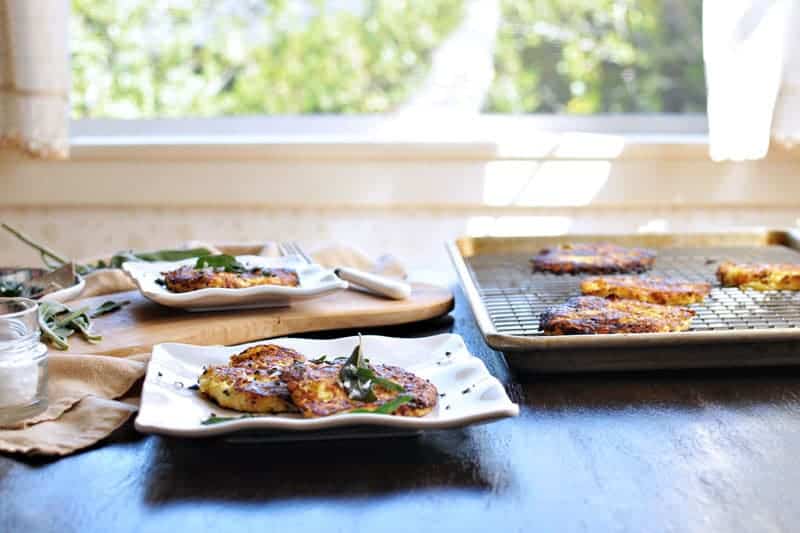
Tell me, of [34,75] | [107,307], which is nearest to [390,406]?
[107,307]

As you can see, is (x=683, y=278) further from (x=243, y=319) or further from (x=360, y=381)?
(x=360, y=381)

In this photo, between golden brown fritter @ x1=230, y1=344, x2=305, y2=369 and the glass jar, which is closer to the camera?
the glass jar

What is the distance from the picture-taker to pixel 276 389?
124cm

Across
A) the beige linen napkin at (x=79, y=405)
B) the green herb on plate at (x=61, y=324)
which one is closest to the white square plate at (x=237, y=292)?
the green herb on plate at (x=61, y=324)

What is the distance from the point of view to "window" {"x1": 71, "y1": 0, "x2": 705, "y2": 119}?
3635 mm

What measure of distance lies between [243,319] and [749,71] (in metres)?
1.99

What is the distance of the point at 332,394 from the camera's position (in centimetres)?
122

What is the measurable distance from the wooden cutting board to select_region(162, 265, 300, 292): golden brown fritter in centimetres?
5

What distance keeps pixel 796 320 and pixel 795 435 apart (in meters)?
0.50

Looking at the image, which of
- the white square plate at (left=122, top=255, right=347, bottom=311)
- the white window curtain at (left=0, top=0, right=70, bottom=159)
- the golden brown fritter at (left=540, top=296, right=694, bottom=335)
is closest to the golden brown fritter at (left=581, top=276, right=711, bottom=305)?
the golden brown fritter at (left=540, top=296, right=694, bottom=335)

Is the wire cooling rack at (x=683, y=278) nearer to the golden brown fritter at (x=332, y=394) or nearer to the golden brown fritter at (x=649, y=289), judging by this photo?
the golden brown fritter at (x=649, y=289)

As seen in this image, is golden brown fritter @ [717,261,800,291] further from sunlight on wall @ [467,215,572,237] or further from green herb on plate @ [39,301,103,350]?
sunlight on wall @ [467,215,572,237]

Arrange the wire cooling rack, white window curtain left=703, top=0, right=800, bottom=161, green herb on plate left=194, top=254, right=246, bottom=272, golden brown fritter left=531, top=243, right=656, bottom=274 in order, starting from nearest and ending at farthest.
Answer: the wire cooling rack
green herb on plate left=194, top=254, right=246, bottom=272
golden brown fritter left=531, top=243, right=656, bottom=274
white window curtain left=703, top=0, right=800, bottom=161

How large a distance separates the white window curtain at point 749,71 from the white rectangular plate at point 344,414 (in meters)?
1.95
